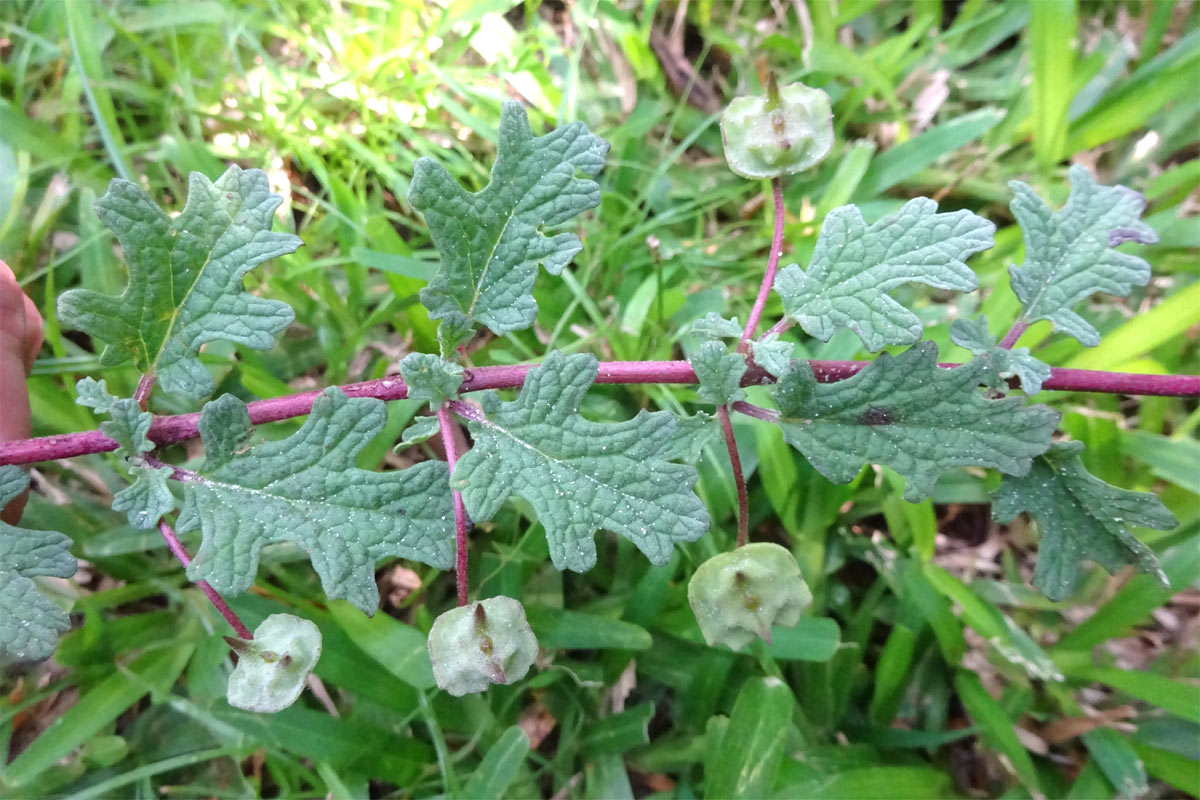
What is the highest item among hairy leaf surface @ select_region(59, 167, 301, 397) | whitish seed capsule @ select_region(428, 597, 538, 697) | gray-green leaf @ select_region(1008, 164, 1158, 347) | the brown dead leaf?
gray-green leaf @ select_region(1008, 164, 1158, 347)

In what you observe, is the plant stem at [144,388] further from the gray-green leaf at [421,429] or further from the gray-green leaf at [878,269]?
the gray-green leaf at [878,269]

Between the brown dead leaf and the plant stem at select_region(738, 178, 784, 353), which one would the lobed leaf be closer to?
the plant stem at select_region(738, 178, 784, 353)

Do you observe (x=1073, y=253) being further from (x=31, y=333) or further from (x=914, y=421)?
(x=31, y=333)

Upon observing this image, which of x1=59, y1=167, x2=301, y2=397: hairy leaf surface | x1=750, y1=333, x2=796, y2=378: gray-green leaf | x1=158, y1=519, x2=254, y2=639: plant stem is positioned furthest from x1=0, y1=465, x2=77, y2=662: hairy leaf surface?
x1=750, y1=333, x2=796, y2=378: gray-green leaf

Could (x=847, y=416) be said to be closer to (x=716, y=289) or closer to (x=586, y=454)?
(x=586, y=454)

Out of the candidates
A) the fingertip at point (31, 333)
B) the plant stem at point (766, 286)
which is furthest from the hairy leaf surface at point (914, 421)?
the fingertip at point (31, 333)
